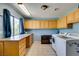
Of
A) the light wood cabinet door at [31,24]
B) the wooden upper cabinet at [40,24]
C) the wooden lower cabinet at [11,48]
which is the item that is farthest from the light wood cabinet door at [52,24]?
the wooden lower cabinet at [11,48]

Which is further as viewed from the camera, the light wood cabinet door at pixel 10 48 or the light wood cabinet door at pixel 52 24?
the light wood cabinet door at pixel 52 24

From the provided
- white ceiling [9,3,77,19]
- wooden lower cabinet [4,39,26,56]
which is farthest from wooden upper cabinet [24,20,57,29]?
wooden lower cabinet [4,39,26,56]

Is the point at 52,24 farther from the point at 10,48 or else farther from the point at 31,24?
the point at 10,48

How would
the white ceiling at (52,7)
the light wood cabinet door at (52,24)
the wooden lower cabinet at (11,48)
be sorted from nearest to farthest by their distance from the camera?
the wooden lower cabinet at (11,48), the white ceiling at (52,7), the light wood cabinet door at (52,24)

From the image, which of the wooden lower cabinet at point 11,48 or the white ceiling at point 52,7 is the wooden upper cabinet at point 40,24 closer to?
the white ceiling at point 52,7

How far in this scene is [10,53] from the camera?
3.82m

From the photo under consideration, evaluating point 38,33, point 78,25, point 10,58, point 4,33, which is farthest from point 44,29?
point 10,58

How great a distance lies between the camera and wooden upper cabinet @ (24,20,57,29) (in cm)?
1112

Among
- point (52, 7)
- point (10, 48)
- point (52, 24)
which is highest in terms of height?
point (52, 7)

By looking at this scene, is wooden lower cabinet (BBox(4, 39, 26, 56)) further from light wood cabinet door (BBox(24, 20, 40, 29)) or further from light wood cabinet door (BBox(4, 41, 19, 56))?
light wood cabinet door (BBox(24, 20, 40, 29))

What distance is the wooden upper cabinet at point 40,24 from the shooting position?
11117 millimetres

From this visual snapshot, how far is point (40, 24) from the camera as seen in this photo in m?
11.2

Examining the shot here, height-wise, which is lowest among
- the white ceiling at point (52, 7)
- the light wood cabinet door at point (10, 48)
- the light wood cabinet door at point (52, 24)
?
the light wood cabinet door at point (10, 48)

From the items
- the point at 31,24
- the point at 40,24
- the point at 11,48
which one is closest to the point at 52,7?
the point at 11,48
